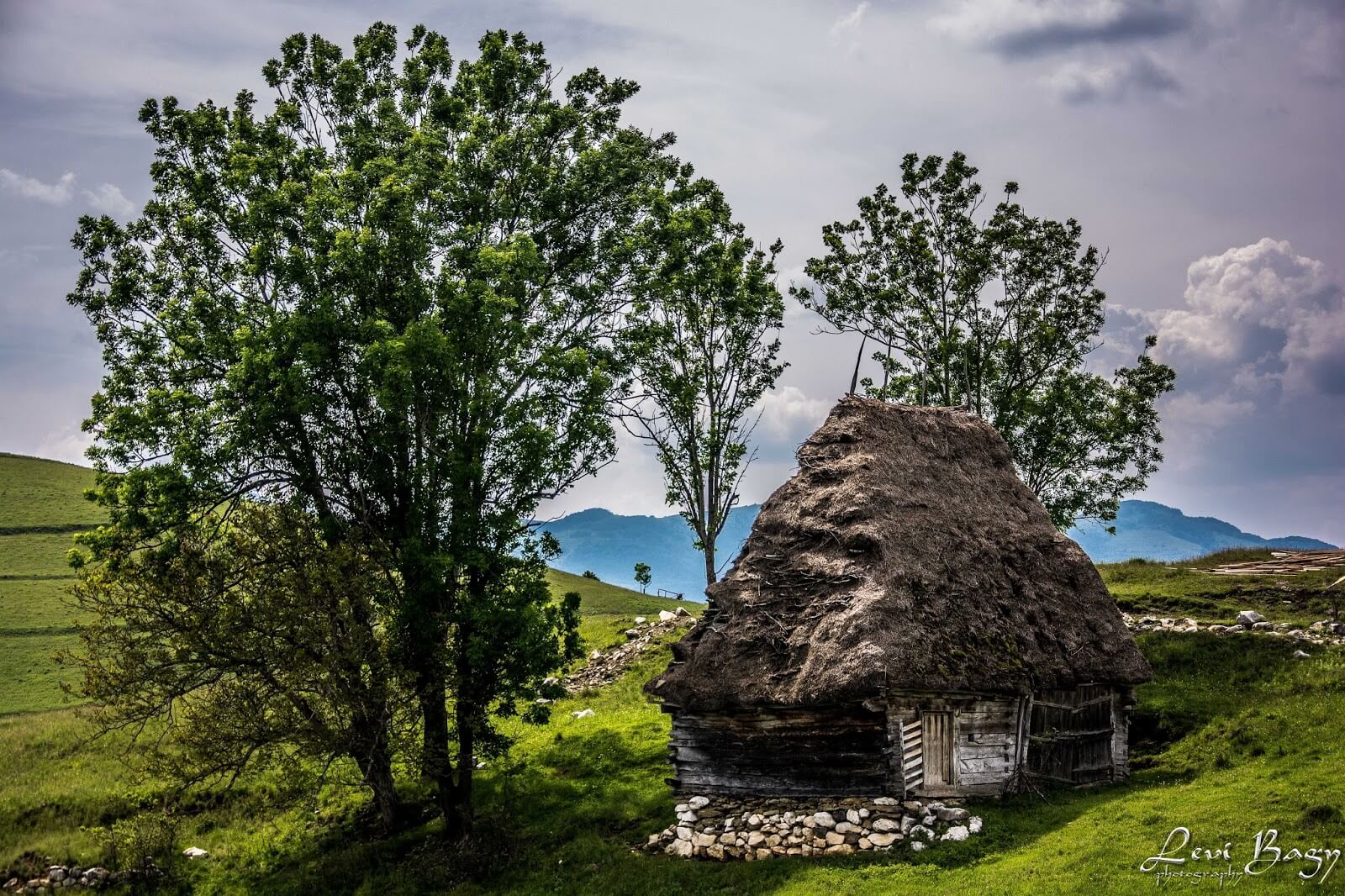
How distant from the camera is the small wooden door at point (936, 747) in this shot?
19.2m

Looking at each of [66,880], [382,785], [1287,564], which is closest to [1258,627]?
[1287,564]

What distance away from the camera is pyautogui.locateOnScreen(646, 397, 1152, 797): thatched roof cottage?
19.0 metres

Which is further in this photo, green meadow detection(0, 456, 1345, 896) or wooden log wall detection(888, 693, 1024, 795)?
wooden log wall detection(888, 693, 1024, 795)

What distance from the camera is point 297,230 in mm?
22281

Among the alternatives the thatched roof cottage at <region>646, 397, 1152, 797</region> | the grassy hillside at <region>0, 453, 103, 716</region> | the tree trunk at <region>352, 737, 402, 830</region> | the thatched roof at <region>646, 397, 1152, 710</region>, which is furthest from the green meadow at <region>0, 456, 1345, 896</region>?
the grassy hillside at <region>0, 453, 103, 716</region>

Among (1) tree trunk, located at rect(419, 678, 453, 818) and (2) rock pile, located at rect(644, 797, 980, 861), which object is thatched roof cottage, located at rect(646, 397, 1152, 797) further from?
(1) tree trunk, located at rect(419, 678, 453, 818)

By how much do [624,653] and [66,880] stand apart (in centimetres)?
1932

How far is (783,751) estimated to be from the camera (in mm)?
19922

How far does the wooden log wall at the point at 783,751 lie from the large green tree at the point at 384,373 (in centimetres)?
404

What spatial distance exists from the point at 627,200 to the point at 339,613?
44.3ft

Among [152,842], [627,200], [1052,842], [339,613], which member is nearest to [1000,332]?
[627,200]
